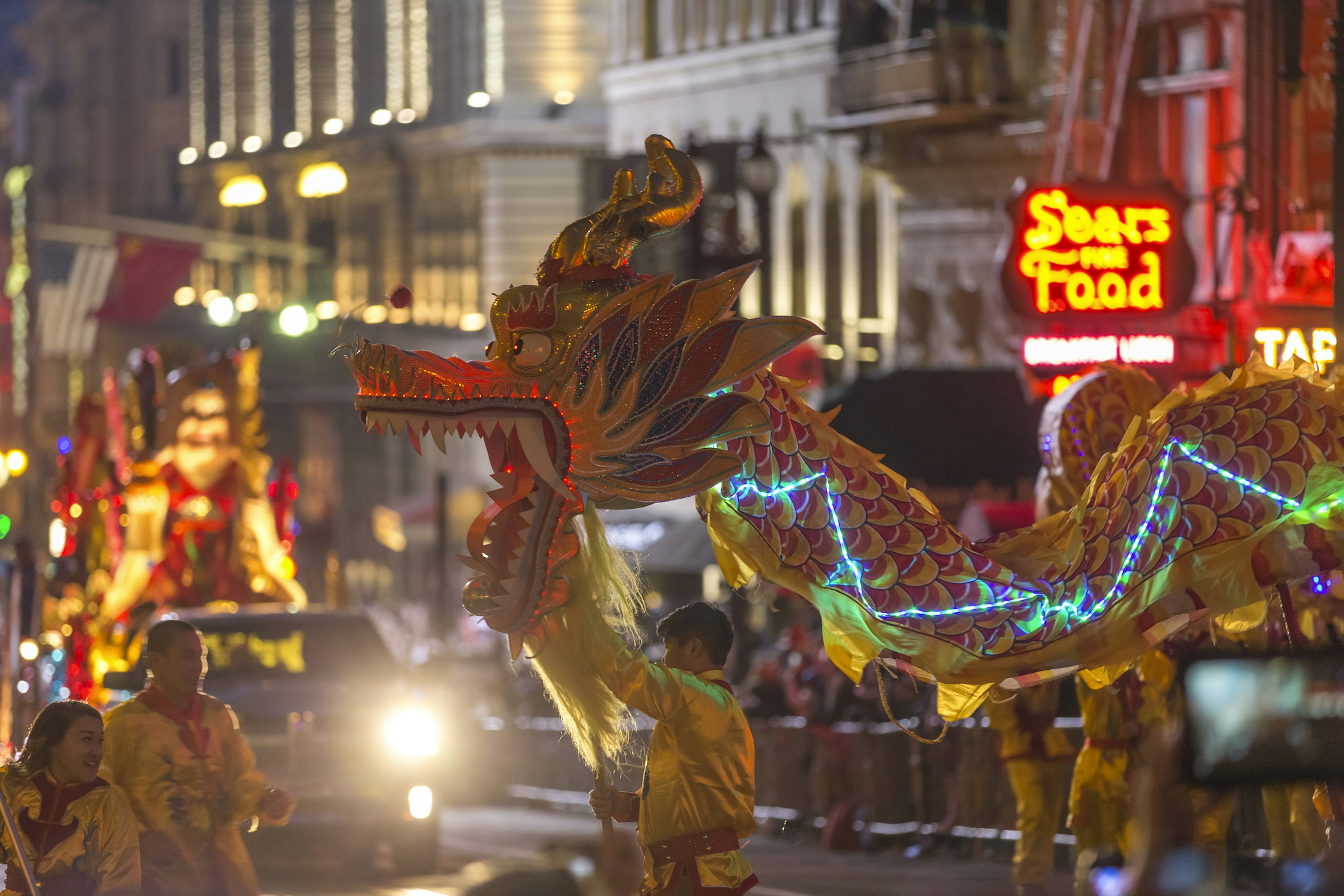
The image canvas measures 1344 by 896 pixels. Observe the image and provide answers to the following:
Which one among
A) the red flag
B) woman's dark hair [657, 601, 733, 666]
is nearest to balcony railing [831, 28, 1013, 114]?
woman's dark hair [657, 601, 733, 666]

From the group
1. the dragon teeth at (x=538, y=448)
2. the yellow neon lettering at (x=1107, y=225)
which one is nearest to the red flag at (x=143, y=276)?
the yellow neon lettering at (x=1107, y=225)

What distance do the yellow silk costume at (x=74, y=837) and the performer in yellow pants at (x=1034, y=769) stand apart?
5.79 metres

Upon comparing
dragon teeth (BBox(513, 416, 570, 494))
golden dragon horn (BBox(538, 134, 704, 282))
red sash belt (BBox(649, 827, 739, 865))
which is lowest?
red sash belt (BBox(649, 827, 739, 865))

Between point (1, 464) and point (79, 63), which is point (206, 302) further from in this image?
point (1, 464)

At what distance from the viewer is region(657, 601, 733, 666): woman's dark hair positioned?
291 inches

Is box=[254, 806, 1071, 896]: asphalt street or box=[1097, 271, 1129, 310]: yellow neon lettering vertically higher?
box=[1097, 271, 1129, 310]: yellow neon lettering

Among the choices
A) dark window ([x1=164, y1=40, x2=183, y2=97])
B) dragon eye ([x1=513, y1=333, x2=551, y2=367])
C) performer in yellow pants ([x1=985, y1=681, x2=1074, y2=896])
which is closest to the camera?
dragon eye ([x1=513, y1=333, x2=551, y2=367])

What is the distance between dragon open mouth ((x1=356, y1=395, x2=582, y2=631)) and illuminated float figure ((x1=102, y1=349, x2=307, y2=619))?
41.3ft

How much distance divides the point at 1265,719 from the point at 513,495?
8.07 feet

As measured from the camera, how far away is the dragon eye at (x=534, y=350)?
665cm

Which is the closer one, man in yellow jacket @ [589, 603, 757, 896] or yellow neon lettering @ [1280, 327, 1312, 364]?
man in yellow jacket @ [589, 603, 757, 896]

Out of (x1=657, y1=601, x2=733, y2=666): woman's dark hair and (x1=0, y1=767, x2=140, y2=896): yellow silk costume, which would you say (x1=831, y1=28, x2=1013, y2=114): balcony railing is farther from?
(x1=0, y1=767, x2=140, y2=896): yellow silk costume

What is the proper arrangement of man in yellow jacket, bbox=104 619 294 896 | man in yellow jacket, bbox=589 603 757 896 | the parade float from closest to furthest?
man in yellow jacket, bbox=589 603 757 896, man in yellow jacket, bbox=104 619 294 896, the parade float

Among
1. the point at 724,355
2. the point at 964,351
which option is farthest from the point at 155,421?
the point at 724,355
